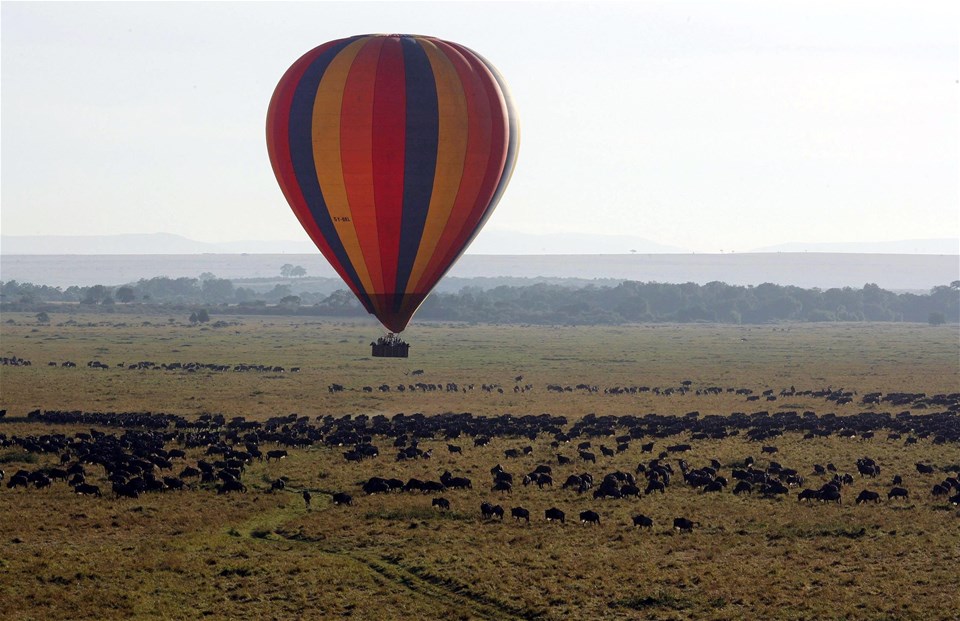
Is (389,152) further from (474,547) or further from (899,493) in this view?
(899,493)

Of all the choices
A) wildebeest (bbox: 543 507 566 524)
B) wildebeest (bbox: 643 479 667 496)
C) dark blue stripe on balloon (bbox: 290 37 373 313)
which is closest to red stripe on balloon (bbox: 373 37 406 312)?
dark blue stripe on balloon (bbox: 290 37 373 313)

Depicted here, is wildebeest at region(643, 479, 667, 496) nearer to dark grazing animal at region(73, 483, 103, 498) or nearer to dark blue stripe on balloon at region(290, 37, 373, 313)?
dark blue stripe on balloon at region(290, 37, 373, 313)

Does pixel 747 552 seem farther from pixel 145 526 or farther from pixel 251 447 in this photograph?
pixel 251 447

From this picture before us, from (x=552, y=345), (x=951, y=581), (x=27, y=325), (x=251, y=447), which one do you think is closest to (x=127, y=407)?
(x=251, y=447)

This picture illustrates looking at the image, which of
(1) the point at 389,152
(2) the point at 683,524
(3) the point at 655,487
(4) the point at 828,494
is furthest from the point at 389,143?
(4) the point at 828,494

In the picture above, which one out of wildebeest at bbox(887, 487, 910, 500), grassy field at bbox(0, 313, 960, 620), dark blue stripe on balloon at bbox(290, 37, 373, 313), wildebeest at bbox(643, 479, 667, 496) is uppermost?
dark blue stripe on balloon at bbox(290, 37, 373, 313)

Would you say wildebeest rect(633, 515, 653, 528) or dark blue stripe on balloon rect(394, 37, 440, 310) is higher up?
dark blue stripe on balloon rect(394, 37, 440, 310)

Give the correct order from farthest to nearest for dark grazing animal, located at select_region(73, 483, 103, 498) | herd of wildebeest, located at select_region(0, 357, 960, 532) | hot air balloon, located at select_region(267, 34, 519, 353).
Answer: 1. hot air balloon, located at select_region(267, 34, 519, 353)
2. herd of wildebeest, located at select_region(0, 357, 960, 532)
3. dark grazing animal, located at select_region(73, 483, 103, 498)
